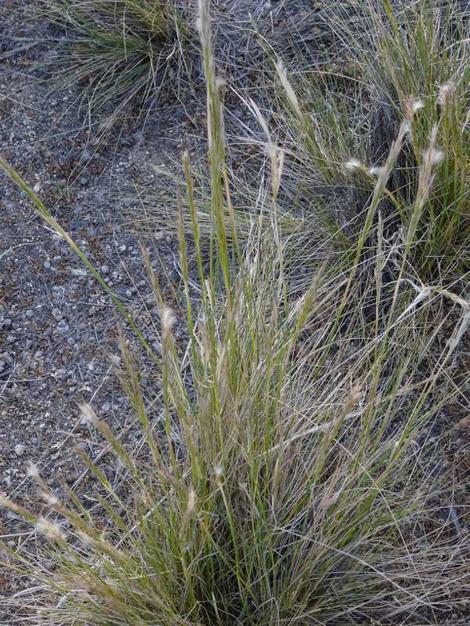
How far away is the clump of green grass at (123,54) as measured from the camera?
2584mm

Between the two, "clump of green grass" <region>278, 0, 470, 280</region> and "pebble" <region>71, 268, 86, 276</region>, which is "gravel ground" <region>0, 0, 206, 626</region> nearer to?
"pebble" <region>71, 268, 86, 276</region>

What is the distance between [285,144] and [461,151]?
0.68 m

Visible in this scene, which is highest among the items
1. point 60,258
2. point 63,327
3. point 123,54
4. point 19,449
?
point 123,54

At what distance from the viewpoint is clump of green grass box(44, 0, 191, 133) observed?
8.48 ft

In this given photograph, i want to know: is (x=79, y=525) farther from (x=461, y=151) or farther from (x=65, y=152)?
(x=65, y=152)

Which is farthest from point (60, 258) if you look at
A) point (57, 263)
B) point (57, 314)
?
point (57, 314)

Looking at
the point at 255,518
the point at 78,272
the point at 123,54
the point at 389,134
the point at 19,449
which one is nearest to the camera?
the point at 255,518

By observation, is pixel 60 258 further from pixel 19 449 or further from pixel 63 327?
pixel 19 449

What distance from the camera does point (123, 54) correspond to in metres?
2.62

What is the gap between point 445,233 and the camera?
196 cm

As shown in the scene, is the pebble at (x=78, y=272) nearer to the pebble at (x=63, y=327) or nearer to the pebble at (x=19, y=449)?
the pebble at (x=63, y=327)

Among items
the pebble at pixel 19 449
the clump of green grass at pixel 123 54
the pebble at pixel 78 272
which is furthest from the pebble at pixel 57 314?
the clump of green grass at pixel 123 54

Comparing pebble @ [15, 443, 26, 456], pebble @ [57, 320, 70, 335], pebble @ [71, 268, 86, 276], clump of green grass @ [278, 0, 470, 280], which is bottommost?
pebble @ [15, 443, 26, 456]

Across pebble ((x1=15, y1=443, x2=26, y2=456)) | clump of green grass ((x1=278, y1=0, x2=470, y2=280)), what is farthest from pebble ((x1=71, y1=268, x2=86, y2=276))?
clump of green grass ((x1=278, y1=0, x2=470, y2=280))
